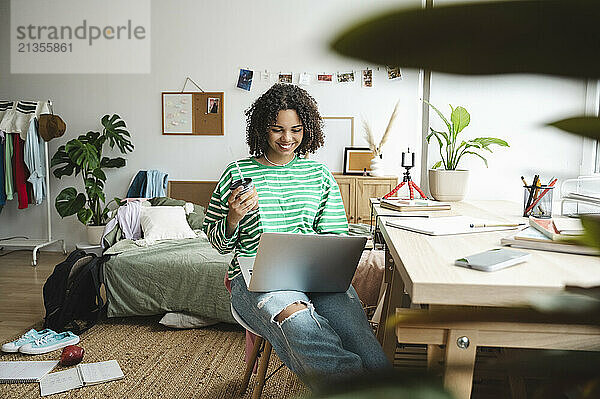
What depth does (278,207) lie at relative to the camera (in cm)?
206

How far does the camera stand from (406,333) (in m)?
1.16

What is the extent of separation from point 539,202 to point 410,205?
418 millimetres

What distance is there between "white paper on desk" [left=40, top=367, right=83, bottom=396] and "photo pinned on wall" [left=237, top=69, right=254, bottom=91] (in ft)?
10.8

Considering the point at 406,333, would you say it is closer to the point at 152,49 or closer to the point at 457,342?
the point at 457,342

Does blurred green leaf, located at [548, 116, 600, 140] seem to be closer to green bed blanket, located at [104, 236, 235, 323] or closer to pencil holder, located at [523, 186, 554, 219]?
pencil holder, located at [523, 186, 554, 219]

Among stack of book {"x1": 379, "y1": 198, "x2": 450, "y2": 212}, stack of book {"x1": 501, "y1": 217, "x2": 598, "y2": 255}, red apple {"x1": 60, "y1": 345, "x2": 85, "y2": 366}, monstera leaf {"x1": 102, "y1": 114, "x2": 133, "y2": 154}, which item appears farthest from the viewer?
monstera leaf {"x1": 102, "y1": 114, "x2": 133, "y2": 154}

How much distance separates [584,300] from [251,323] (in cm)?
175

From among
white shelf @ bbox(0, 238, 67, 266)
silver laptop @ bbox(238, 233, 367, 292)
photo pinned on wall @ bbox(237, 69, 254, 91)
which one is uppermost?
photo pinned on wall @ bbox(237, 69, 254, 91)

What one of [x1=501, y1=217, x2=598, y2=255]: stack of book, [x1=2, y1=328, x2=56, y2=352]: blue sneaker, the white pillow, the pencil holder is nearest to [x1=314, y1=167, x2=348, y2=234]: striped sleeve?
the pencil holder

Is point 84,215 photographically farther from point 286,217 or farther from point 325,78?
point 286,217

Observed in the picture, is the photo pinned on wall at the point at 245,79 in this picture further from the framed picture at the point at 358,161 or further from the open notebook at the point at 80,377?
the open notebook at the point at 80,377

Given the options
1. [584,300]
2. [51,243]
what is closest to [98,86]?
[51,243]

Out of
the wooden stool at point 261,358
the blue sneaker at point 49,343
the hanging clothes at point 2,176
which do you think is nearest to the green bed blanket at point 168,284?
the blue sneaker at point 49,343

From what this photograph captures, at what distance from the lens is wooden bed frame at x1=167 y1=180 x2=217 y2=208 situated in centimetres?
549
